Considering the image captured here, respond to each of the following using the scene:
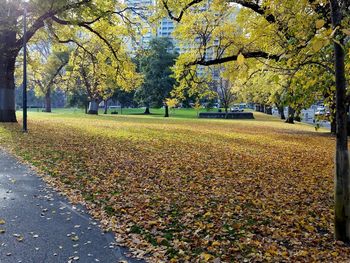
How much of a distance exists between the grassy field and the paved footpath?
32cm

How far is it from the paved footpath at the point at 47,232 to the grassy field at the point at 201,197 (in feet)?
1.06

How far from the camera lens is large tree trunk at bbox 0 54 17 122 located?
63.3ft

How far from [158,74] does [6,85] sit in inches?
1198

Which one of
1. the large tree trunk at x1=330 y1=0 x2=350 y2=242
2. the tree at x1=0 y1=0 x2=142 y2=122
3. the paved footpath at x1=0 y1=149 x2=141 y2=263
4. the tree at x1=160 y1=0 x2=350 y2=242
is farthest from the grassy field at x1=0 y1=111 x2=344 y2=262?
the tree at x1=0 y1=0 x2=142 y2=122

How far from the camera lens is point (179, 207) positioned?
643 cm

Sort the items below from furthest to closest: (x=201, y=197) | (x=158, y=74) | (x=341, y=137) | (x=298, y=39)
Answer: (x=158, y=74)
(x=298, y=39)
(x=201, y=197)
(x=341, y=137)

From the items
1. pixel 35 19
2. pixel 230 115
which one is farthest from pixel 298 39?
pixel 230 115

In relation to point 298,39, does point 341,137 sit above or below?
below

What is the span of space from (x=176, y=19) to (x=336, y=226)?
43.4 feet

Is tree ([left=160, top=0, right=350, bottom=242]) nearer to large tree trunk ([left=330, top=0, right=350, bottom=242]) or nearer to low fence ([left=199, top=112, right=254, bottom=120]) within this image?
large tree trunk ([left=330, top=0, right=350, bottom=242])

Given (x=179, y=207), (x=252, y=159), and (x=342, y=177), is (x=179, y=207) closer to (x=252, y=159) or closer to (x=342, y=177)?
(x=342, y=177)

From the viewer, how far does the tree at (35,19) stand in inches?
668

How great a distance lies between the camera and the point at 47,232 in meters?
5.02

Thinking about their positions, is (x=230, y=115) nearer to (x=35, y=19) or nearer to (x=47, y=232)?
(x=35, y=19)
